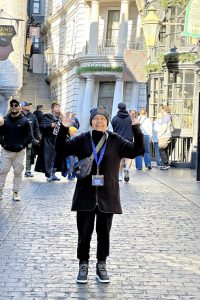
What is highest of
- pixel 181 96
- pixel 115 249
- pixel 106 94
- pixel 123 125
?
pixel 106 94

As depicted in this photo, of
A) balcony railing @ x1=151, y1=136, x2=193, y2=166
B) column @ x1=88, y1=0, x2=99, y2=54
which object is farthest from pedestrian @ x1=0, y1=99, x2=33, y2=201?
column @ x1=88, y1=0, x2=99, y2=54

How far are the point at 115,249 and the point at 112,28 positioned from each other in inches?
1385

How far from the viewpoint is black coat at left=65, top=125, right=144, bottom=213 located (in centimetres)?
→ 649

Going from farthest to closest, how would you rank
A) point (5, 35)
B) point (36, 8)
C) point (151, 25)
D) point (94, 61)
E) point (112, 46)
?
point (36, 8) < point (112, 46) < point (94, 61) < point (5, 35) < point (151, 25)

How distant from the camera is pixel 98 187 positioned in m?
6.52

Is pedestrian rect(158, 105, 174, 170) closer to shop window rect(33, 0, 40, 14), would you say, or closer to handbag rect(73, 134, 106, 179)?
handbag rect(73, 134, 106, 179)

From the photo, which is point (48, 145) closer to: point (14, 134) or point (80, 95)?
point (14, 134)

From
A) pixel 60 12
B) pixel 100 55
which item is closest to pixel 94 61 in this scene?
pixel 100 55

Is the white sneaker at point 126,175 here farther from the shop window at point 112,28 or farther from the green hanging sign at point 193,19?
the shop window at point 112,28

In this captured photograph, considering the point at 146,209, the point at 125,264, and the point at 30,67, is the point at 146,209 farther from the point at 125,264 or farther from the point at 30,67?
the point at 30,67

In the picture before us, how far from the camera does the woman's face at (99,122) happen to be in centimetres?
655

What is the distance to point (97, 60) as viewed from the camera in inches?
1590

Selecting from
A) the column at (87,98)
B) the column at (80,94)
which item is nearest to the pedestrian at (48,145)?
the column at (87,98)

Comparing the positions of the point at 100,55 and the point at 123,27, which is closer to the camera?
the point at 100,55
